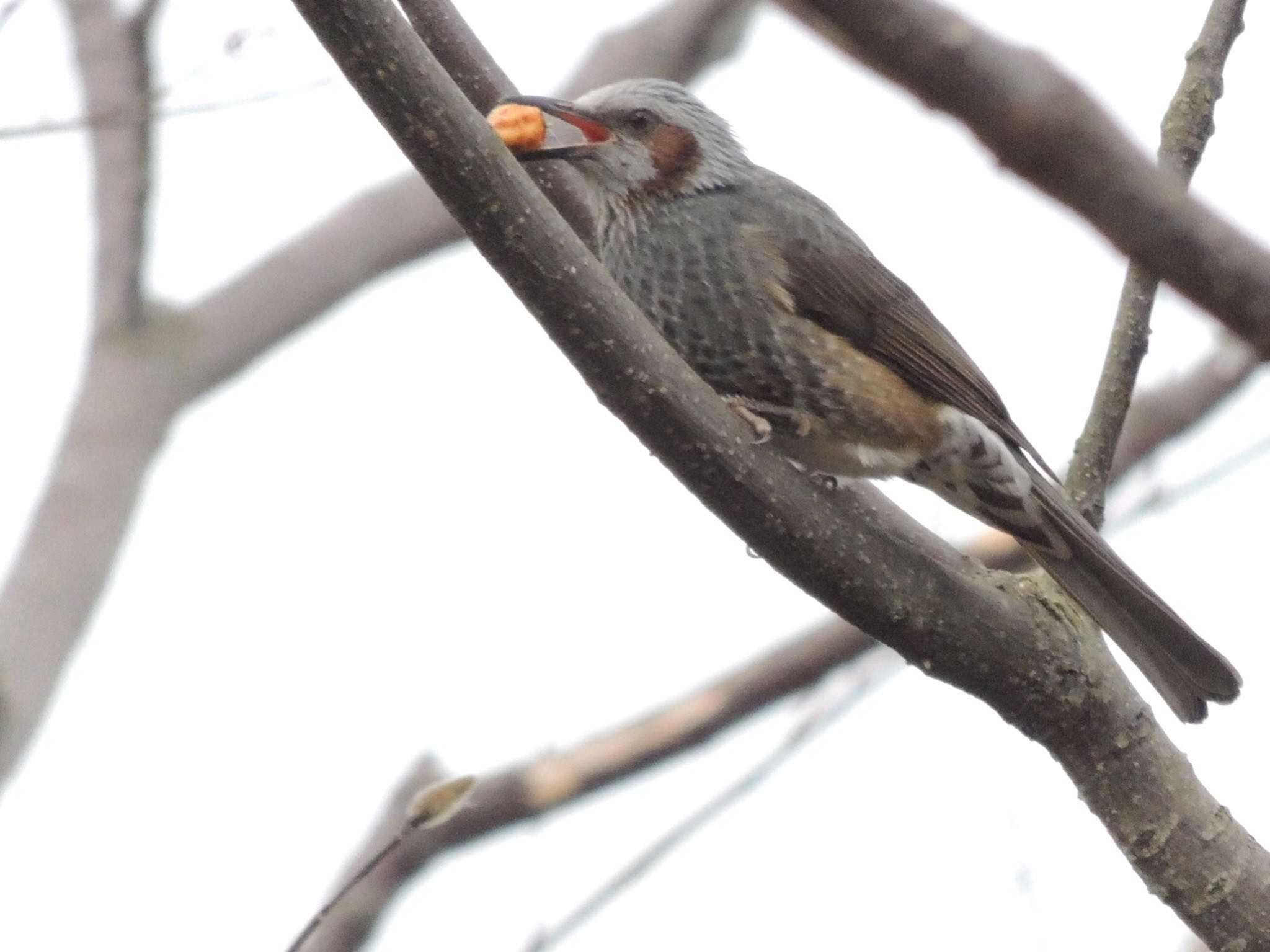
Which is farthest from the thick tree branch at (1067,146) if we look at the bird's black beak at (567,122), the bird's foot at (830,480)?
the bird's black beak at (567,122)

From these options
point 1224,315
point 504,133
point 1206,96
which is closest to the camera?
point 1224,315

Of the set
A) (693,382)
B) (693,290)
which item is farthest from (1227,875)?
(693,290)

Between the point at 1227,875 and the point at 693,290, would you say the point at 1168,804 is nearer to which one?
the point at 1227,875

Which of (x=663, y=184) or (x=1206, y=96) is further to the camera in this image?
(x=663, y=184)

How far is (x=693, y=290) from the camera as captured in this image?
4.02 metres

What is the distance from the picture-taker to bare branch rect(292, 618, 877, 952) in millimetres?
5422

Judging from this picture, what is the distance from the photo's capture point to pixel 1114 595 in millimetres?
3809

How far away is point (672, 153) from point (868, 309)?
689 mm

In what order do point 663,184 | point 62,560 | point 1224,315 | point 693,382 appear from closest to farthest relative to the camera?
point 1224,315
point 693,382
point 663,184
point 62,560

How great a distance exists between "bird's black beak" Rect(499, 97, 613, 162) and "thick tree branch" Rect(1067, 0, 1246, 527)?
4.74 feet

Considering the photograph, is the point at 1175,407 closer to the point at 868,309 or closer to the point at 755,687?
the point at 755,687

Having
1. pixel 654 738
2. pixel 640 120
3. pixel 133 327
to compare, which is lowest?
pixel 654 738

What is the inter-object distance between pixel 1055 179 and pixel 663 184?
3338 millimetres

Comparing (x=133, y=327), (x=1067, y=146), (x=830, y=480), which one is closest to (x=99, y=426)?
(x=133, y=327)
